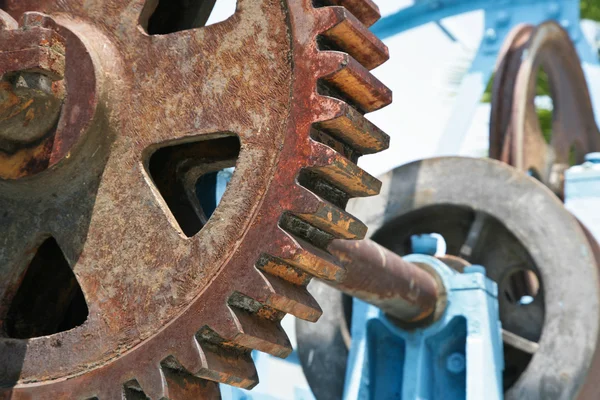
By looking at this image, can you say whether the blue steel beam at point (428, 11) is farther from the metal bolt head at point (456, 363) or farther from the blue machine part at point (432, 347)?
the metal bolt head at point (456, 363)

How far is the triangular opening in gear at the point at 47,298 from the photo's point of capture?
234 centimetres

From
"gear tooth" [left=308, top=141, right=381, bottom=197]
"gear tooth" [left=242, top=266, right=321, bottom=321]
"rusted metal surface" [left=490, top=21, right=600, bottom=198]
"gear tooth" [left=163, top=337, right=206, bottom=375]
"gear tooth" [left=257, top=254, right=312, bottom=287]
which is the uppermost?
"rusted metal surface" [left=490, top=21, right=600, bottom=198]

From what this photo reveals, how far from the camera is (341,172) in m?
2.00

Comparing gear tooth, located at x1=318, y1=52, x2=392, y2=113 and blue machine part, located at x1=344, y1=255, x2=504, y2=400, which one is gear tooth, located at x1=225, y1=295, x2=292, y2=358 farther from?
blue machine part, located at x1=344, y1=255, x2=504, y2=400

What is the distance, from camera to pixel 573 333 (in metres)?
3.71

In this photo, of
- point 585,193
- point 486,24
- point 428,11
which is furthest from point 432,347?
point 428,11

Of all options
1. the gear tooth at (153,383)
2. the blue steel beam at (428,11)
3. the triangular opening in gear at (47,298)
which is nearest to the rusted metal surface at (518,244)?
the triangular opening in gear at (47,298)

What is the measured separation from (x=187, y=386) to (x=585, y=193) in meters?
3.24

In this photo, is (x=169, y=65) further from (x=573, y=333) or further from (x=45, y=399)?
(x=573, y=333)

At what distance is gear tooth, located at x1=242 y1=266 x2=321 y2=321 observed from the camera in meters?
1.91

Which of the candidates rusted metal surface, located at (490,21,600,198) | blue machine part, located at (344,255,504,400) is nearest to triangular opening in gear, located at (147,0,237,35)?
blue machine part, located at (344,255,504,400)

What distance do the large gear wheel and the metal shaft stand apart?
23.0 inches

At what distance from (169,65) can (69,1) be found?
0.36 m

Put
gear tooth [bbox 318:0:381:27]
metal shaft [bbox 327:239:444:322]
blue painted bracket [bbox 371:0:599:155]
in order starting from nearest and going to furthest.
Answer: gear tooth [bbox 318:0:381:27]
metal shaft [bbox 327:239:444:322]
blue painted bracket [bbox 371:0:599:155]
